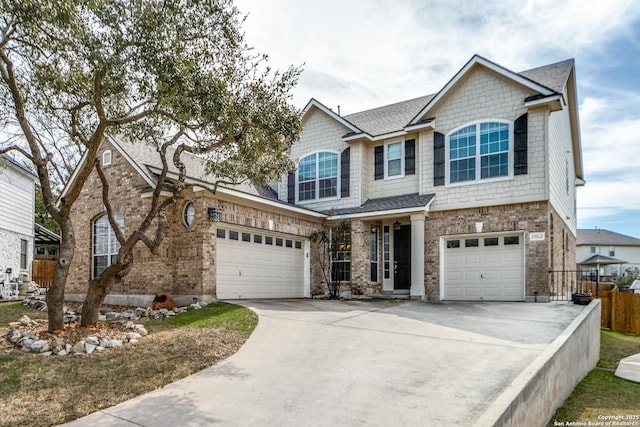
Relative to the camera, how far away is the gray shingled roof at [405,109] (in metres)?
14.7

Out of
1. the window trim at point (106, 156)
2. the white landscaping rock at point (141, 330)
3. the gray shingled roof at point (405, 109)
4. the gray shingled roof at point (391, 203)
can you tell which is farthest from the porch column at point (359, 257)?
the window trim at point (106, 156)

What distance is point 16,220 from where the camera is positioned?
19766 mm

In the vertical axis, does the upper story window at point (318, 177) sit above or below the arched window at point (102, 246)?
above

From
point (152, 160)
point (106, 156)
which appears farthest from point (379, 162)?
point (106, 156)

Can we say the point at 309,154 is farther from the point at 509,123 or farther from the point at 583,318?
the point at 583,318

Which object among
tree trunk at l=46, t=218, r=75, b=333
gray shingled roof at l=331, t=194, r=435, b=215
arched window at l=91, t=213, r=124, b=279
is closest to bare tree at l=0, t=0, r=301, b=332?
tree trunk at l=46, t=218, r=75, b=333

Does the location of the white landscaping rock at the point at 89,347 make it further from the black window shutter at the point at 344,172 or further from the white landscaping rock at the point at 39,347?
the black window shutter at the point at 344,172

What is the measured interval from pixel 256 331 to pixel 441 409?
4.58 metres

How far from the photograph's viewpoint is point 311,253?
54.1ft

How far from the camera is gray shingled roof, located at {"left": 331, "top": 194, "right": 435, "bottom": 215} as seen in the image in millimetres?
14895

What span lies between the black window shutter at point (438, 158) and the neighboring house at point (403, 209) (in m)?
0.04

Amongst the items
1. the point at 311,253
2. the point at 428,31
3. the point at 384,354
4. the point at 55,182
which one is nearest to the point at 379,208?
the point at 311,253

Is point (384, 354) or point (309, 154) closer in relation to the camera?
point (384, 354)

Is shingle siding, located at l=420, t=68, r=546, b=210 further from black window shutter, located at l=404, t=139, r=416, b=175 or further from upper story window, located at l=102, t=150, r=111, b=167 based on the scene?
upper story window, located at l=102, t=150, r=111, b=167
